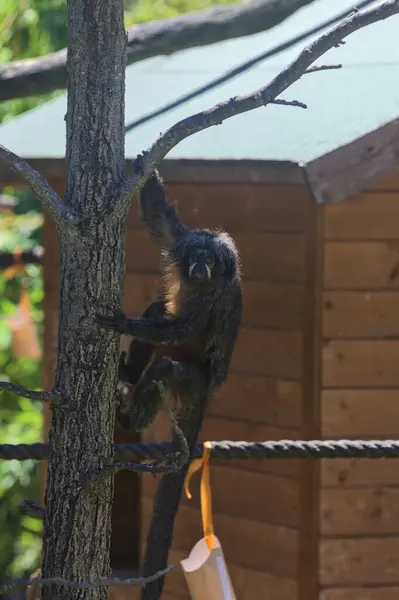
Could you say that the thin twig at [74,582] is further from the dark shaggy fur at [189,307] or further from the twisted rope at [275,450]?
the dark shaggy fur at [189,307]

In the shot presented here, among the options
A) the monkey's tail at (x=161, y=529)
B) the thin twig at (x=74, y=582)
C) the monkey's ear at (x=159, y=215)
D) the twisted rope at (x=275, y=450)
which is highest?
the monkey's ear at (x=159, y=215)

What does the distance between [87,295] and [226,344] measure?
182cm

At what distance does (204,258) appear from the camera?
3906 mm

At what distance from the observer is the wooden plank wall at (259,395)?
4.53 m

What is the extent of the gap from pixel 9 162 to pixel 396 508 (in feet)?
9.56

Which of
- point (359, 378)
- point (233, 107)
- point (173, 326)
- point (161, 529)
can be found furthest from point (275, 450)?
point (359, 378)

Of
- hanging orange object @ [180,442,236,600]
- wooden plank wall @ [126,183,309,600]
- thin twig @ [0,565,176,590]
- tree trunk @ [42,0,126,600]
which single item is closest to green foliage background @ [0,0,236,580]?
wooden plank wall @ [126,183,309,600]

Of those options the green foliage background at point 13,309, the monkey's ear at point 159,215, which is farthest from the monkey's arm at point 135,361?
the green foliage background at point 13,309

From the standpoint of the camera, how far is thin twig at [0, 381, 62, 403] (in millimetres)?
2105

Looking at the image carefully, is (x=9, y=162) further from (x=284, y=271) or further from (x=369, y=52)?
(x=369, y=52)

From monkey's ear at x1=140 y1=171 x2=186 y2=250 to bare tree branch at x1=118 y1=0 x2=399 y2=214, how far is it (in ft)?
5.58

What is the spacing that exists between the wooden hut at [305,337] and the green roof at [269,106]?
0.01 meters

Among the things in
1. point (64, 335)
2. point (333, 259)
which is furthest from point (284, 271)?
point (64, 335)

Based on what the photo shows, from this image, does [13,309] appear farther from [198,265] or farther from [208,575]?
[208,575]
